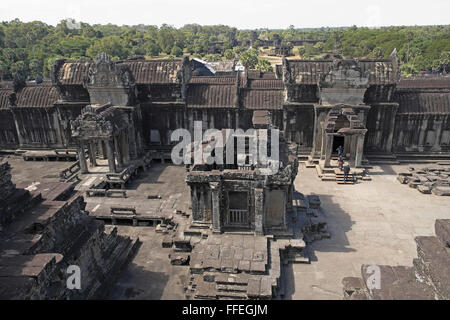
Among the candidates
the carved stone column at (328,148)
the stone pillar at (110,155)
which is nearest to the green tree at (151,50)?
the stone pillar at (110,155)

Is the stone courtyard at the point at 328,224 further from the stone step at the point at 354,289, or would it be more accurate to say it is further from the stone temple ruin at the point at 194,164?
→ the stone step at the point at 354,289

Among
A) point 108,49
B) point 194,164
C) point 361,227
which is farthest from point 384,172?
point 108,49

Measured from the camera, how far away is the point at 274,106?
88.9 feet

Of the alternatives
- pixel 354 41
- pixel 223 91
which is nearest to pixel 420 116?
pixel 223 91

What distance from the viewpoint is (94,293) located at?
13.4 meters

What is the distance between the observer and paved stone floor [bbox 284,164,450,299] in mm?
14987

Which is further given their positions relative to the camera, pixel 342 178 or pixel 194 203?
pixel 342 178

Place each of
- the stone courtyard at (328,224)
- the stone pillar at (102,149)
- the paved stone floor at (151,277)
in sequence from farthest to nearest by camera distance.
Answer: the stone pillar at (102,149) < the stone courtyard at (328,224) < the paved stone floor at (151,277)

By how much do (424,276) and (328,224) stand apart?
10.2 metres

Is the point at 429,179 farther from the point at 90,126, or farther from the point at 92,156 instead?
Result: the point at 92,156

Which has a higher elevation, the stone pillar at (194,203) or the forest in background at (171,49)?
the forest in background at (171,49)

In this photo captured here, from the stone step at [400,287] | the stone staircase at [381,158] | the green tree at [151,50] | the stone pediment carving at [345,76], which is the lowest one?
the stone staircase at [381,158]

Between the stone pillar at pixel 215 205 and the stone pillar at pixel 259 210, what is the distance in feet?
5.82

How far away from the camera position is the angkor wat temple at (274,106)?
25.1m
